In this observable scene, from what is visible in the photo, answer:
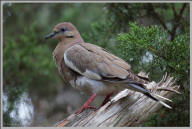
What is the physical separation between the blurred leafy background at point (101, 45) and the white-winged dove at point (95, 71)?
23cm

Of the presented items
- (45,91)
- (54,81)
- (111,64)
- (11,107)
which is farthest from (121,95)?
(45,91)

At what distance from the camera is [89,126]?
3088mm

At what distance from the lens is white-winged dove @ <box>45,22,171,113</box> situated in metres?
3.27

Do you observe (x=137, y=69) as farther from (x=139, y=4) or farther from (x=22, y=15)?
(x=22, y=15)

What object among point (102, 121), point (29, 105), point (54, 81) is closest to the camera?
point (102, 121)

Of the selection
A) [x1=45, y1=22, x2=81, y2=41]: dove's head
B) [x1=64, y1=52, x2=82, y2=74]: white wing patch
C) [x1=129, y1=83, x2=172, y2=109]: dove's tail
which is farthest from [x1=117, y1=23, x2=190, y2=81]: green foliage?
[x1=45, y1=22, x2=81, y2=41]: dove's head

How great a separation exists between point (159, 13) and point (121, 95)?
1.77 metres

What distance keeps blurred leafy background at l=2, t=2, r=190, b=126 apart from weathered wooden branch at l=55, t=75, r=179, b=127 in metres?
0.21

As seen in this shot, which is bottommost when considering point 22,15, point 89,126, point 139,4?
point 89,126

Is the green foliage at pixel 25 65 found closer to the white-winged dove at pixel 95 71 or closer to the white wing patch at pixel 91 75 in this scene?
the white-winged dove at pixel 95 71

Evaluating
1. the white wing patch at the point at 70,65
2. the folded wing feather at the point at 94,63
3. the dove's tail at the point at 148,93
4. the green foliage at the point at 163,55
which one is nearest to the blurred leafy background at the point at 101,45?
the green foliage at the point at 163,55

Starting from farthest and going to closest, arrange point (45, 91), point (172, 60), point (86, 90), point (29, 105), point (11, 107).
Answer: point (45, 91)
point (29, 105)
point (11, 107)
point (86, 90)
point (172, 60)

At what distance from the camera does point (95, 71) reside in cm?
346

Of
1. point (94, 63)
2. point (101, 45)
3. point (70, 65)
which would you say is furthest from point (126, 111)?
point (101, 45)
